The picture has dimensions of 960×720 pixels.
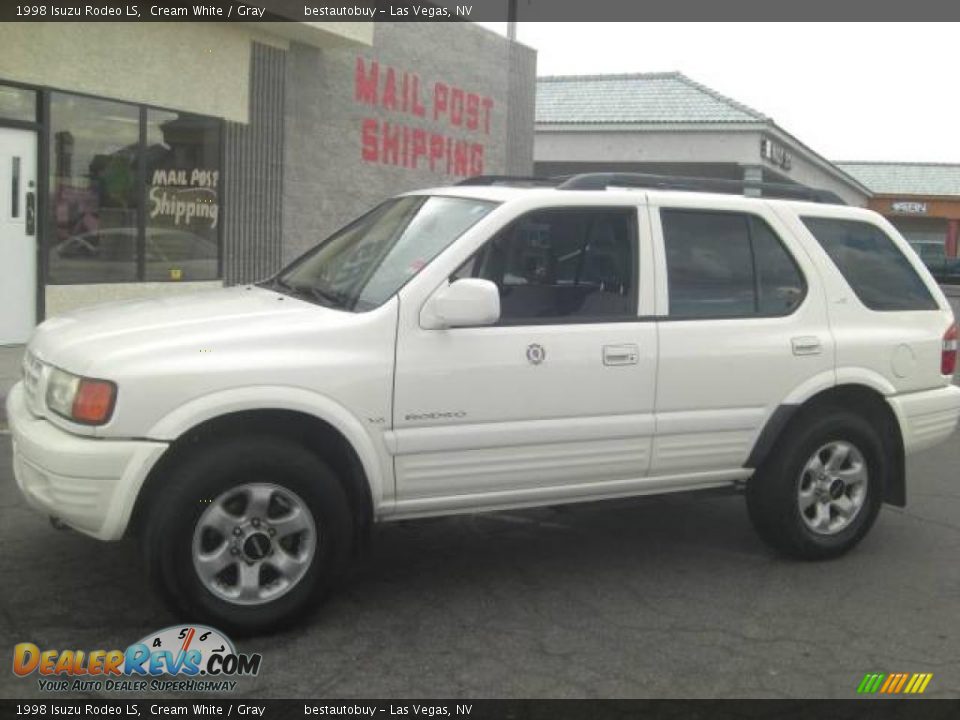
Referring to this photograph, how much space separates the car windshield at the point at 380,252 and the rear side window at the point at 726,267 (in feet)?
3.07

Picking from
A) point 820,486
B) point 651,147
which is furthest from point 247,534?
point 651,147

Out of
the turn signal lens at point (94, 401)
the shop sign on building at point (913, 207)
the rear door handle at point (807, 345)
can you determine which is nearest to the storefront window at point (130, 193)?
the turn signal lens at point (94, 401)

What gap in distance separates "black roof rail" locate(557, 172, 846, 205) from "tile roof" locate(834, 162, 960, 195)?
51988mm

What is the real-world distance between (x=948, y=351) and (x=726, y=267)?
1.47 metres

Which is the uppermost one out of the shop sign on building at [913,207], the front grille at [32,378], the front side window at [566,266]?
the shop sign on building at [913,207]

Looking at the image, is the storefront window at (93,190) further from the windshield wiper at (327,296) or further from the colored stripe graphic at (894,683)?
the colored stripe graphic at (894,683)

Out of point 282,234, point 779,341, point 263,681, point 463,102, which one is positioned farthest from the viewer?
point 463,102

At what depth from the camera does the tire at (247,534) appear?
12.8ft

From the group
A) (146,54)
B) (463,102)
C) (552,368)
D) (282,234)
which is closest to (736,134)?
(463,102)

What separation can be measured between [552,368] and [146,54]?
9.30m

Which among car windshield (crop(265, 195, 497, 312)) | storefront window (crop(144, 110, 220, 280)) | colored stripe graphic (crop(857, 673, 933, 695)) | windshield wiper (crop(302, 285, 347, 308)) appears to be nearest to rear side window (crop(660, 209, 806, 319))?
car windshield (crop(265, 195, 497, 312))

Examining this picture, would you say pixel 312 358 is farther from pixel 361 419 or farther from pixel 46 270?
pixel 46 270

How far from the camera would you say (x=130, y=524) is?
13.3 ft

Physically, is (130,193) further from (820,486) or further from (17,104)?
(820,486)
